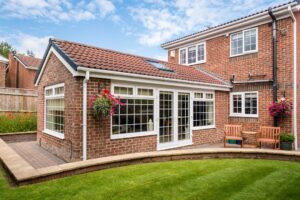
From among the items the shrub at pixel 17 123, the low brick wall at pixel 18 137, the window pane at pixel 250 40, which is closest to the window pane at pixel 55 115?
the low brick wall at pixel 18 137

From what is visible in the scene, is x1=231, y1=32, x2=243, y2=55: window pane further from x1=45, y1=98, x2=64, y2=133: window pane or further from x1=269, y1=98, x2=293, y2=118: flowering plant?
x1=45, y1=98, x2=64, y2=133: window pane

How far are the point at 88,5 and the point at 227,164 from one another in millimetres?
12068

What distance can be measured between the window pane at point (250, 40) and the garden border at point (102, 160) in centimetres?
621

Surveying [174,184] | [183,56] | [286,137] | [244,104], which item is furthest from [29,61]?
[286,137]

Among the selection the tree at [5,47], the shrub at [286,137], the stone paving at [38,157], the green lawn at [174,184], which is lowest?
the stone paving at [38,157]

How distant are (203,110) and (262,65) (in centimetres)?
381

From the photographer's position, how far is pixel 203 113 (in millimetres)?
9914

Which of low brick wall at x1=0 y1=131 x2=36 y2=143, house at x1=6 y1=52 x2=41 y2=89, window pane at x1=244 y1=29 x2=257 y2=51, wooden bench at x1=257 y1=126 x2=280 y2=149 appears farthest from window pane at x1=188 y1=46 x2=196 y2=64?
house at x1=6 y1=52 x2=41 y2=89

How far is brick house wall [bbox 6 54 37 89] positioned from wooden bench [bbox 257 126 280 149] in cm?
2309

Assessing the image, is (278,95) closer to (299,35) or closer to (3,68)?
(299,35)

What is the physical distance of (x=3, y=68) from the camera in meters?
21.5

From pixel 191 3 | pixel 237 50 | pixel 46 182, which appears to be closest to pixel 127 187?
pixel 46 182

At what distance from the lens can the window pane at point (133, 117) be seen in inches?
271

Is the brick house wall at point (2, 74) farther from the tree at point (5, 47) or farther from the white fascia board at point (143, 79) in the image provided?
the tree at point (5, 47)
